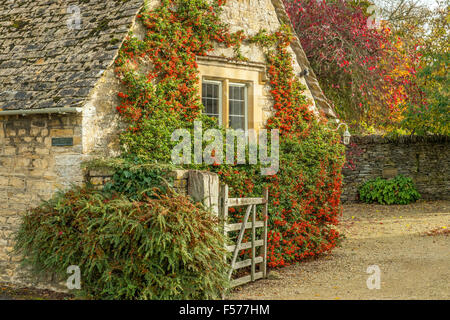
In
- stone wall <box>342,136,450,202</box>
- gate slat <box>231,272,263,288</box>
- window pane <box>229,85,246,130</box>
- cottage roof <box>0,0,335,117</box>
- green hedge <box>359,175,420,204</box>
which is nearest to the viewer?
cottage roof <box>0,0,335,117</box>

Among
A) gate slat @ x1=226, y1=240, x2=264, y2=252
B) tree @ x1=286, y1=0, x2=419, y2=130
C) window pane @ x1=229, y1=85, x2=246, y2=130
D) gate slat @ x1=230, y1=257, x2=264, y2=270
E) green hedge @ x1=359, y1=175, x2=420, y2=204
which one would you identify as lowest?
gate slat @ x1=230, y1=257, x2=264, y2=270

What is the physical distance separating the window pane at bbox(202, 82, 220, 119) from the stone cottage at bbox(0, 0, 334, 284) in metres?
0.02

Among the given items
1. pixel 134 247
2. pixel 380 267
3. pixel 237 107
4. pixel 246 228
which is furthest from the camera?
pixel 237 107

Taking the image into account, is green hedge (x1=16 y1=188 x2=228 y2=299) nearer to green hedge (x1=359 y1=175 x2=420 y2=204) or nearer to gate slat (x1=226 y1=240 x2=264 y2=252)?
gate slat (x1=226 y1=240 x2=264 y2=252)

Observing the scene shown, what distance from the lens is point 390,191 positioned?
1845 centimetres

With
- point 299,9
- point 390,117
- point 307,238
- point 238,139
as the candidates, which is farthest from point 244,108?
point 390,117

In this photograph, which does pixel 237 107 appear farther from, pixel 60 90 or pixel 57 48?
pixel 60 90

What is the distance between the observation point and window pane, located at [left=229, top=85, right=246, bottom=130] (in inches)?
410

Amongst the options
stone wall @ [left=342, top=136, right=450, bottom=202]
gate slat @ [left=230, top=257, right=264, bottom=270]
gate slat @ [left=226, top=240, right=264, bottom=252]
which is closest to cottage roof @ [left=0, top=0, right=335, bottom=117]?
gate slat @ [left=226, top=240, right=264, bottom=252]

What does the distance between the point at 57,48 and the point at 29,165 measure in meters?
2.01

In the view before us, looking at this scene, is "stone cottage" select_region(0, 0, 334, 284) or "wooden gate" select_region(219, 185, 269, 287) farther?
"stone cottage" select_region(0, 0, 334, 284)


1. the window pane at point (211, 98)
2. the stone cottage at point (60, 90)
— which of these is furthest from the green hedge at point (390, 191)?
the window pane at point (211, 98)

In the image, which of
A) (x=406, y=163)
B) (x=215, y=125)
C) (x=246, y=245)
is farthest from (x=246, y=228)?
(x=406, y=163)

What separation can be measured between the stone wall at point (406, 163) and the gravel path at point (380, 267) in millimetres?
4035
